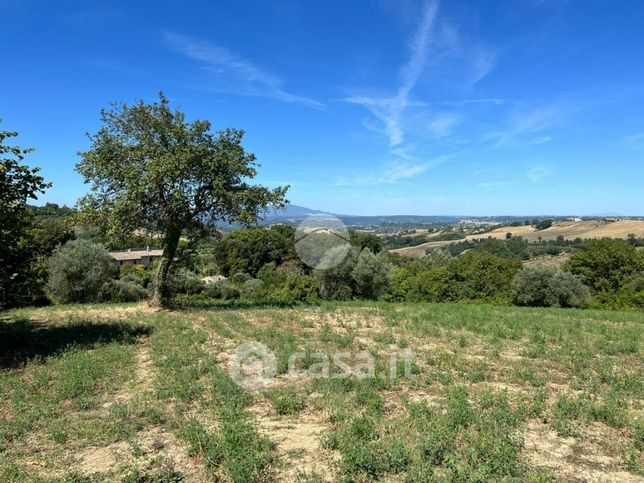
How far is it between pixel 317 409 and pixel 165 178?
12099 millimetres

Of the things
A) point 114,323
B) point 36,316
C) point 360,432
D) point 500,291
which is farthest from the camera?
point 500,291

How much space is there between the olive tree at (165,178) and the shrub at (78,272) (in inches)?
796

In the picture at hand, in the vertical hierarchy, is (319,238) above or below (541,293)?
above

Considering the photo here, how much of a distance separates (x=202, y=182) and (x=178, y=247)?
11.5ft

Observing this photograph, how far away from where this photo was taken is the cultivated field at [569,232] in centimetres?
11306

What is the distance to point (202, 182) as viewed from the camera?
1770cm

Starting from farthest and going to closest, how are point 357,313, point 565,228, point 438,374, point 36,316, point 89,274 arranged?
point 565,228 < point 89,274 < point 357,313 < point 36,316 < point 438,374

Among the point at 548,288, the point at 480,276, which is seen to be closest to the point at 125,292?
the point at 548,288

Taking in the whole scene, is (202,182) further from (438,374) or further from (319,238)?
(319,238)

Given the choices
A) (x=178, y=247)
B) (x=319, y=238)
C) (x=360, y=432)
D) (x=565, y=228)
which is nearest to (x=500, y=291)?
(x=319, y=238)

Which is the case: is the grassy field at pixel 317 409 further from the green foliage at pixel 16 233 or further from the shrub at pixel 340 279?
the shrub at pixel 340 279

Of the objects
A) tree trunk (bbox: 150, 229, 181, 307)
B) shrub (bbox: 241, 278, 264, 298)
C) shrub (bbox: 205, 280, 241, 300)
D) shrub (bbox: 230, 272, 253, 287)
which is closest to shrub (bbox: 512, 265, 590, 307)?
shrub (bbox: 241, 278, 264, 298)

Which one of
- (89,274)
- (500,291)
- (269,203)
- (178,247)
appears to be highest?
(269,203)

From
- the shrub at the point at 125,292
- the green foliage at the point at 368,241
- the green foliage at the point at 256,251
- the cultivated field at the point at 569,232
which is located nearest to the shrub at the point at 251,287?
the green foliage at the point at 256,251
